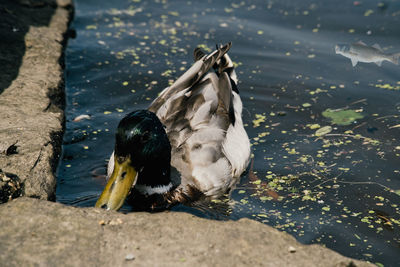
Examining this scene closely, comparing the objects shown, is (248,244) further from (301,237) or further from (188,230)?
(301,237)

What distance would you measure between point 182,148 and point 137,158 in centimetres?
74

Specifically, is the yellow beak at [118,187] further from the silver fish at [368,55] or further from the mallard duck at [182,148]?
the silver fish at [368,55]

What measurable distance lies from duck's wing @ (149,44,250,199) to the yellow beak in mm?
757

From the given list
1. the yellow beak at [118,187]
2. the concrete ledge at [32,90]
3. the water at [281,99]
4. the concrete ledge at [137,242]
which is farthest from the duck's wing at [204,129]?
the concrete ledge at [137,242]

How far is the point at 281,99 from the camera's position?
23.2 ft

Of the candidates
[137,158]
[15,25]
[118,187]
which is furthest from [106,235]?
[15,25]

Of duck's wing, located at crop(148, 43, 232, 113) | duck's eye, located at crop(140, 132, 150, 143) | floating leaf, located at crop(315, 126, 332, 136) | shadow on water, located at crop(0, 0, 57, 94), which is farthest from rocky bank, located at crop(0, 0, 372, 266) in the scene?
floating leaf, located at crop(315, 126, 332, 136)

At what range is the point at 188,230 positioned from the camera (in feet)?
11.8

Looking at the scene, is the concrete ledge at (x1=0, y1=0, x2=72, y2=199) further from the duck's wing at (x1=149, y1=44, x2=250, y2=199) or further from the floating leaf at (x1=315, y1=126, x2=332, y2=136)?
the floating leaf at (x1=315, y1=126, x2=332, y2=136)

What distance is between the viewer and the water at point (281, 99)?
16.0ft

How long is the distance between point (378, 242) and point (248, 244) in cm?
155

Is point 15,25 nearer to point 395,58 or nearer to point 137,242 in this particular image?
point 137,242

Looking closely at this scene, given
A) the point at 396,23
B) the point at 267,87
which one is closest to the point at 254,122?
the point at 267,87

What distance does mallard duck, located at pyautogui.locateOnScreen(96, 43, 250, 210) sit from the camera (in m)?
4.52
